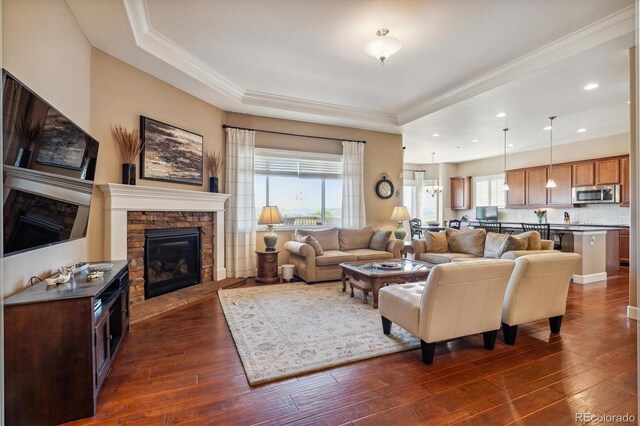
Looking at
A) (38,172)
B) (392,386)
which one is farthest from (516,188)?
(38,172)

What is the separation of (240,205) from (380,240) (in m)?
2.59

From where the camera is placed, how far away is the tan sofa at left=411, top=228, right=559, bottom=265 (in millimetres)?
4496

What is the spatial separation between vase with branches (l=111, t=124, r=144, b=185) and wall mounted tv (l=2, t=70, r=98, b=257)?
115 cm

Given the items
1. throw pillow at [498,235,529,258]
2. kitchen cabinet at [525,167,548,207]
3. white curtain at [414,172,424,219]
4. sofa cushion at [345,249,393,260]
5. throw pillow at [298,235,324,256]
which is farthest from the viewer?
white curtain at [414,172,424,219]

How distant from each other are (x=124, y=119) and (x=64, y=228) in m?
1.93

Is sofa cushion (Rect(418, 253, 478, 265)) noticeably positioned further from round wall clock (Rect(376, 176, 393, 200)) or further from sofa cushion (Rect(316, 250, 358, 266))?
round wall clock (Rect(376, 176, 393, 200))

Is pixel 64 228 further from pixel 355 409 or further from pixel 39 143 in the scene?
pixel 355 409

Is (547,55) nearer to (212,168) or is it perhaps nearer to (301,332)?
(301,332)

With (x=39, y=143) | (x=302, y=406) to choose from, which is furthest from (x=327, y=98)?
(x=302, y=406)

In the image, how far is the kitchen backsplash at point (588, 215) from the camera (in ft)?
23.1

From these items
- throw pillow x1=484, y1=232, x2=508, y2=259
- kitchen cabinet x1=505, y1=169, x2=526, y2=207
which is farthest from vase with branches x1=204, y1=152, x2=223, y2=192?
kitchen cabinet x1=505, y1=169, x2=526, y2=207

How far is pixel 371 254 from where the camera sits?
5145mm

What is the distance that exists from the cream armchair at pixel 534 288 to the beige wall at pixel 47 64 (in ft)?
12.0

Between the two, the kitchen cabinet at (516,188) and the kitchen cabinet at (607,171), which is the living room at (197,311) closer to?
the kitchen cabinet at (607,171)
